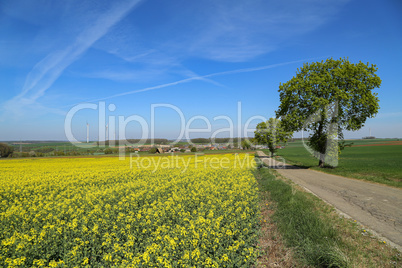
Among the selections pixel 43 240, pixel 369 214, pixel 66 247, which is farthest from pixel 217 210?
pixel 369 214

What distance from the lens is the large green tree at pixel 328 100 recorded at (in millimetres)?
21484

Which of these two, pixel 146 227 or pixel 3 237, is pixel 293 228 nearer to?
pixel 146 227

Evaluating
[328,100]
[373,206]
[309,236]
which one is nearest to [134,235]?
[309,236]

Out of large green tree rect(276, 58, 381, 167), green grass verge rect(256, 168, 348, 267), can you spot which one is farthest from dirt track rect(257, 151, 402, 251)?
large green tree rect(276, 58, 381, 167)

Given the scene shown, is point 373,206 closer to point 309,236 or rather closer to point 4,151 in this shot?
point 309,236

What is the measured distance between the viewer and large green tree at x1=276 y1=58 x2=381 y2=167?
21484 mm

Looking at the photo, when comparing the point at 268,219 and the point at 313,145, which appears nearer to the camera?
the point at 268,219

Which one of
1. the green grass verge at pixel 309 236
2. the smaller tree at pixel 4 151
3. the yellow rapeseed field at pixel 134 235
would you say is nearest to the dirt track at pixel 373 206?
the green grass verge at pixel 309 236

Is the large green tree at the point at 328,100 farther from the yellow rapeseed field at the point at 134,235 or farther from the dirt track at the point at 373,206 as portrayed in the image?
the yellow rapeseed field at the point at 134,235

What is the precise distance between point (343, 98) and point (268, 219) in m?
17.8

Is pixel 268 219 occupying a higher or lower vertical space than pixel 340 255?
lower

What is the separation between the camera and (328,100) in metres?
22.2

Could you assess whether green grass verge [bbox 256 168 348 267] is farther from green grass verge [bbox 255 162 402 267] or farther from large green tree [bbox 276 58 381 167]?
large green tree [bbox 276 58 381 167]

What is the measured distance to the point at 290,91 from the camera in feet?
77.9
